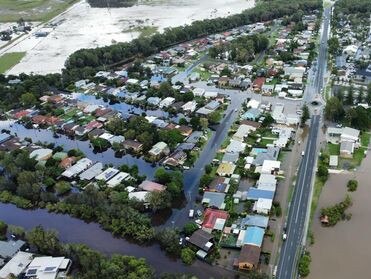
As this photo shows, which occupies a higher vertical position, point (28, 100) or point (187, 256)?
point (28, 100)

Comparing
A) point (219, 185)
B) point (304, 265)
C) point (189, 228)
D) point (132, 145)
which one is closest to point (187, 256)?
point (189, 228)

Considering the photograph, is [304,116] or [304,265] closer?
[304,265]

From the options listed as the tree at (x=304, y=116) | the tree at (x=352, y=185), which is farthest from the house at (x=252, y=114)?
the tree at (x=352, y=185)

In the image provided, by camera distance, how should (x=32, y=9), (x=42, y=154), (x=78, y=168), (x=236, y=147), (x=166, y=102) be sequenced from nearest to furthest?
(x=78, y=168), (x=236, y=147), (x=42, y=154), (x=166, y=102), (x=32, y=9)

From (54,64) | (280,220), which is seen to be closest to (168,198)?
(280,220)

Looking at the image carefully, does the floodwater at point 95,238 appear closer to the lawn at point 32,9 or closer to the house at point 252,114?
the house at point 252,114

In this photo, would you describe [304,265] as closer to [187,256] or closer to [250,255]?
[250,255]

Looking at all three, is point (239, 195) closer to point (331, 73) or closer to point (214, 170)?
point (214, 170)
